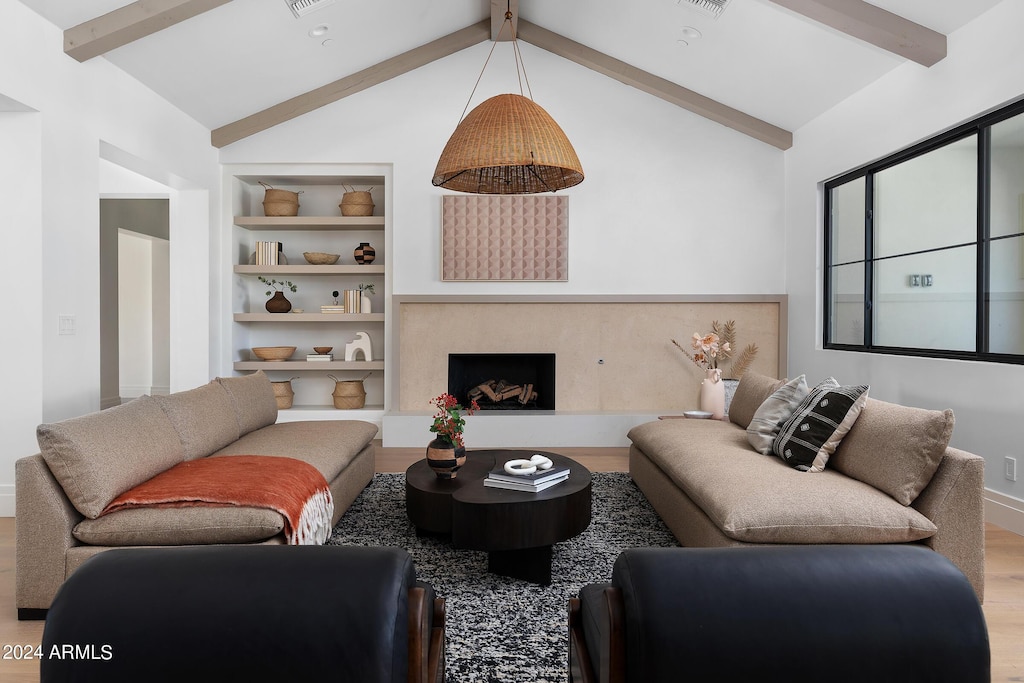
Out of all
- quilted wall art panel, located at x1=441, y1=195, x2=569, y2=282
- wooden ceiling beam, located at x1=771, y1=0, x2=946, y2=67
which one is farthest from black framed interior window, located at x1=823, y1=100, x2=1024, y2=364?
quilted wall art panel, located at x1=441, y1=195, x2=569, y2=282

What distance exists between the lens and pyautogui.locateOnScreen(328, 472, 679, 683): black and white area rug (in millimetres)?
2002

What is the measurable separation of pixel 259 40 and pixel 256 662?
4.58 meters

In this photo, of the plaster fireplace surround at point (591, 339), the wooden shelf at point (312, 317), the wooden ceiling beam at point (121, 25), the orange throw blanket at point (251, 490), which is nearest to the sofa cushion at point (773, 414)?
the orange throw blanket at point (251, 490)

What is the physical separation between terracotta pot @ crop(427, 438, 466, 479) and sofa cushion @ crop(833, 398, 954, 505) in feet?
5.77

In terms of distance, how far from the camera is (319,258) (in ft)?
19.2

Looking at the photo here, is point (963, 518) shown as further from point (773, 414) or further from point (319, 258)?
point (319, 258)

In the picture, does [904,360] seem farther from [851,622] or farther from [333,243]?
[333,243]

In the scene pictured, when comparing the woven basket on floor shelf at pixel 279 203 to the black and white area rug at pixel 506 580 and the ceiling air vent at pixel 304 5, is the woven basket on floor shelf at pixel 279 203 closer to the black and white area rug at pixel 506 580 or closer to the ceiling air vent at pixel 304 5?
the ceiling air vent at pixel 304 5

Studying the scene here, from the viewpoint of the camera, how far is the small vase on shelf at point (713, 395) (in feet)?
16.6

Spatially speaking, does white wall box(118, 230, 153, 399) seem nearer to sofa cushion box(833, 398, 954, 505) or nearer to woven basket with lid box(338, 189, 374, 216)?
woven basket with lid box(338, 189, 374, 216)

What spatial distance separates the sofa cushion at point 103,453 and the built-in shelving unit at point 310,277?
3032 mm

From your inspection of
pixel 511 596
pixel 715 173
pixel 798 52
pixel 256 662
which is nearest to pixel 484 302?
pixel 715 173

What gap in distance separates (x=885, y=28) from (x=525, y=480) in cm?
333

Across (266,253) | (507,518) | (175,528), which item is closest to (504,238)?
(266,253)
